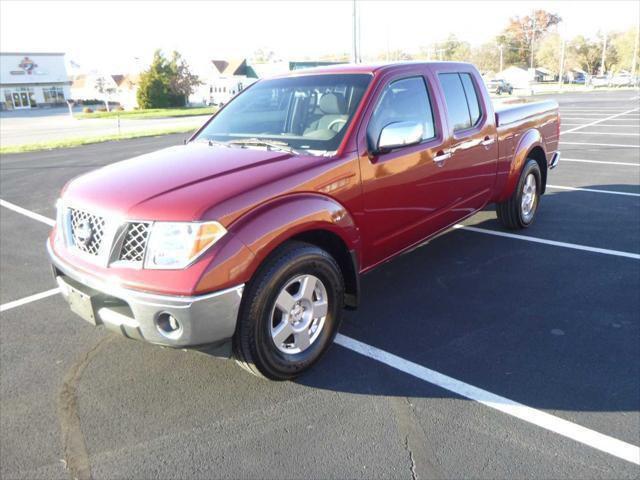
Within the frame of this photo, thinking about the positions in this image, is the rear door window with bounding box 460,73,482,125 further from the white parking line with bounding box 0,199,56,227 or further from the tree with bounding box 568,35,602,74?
the tree with bounding box 568,35,602,74

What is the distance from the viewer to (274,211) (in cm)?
303

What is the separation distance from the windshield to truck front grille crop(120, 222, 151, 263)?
1.24 meters

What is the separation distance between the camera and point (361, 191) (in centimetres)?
364

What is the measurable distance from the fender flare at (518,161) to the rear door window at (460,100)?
0.93m

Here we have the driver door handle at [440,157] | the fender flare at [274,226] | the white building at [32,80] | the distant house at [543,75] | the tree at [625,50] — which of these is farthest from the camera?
the distant house at [543,75]

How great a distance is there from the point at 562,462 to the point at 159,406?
2233 millimetres

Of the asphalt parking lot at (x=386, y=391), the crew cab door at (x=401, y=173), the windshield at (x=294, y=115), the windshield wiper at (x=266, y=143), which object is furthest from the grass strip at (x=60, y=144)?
the crew cab door at (x=401, y=173)

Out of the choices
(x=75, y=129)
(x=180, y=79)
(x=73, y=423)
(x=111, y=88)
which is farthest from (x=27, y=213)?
(x=111, y=88)

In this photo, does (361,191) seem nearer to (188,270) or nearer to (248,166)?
(248,166)

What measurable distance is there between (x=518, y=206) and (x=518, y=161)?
562 millimetres

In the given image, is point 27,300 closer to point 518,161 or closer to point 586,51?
point 518,161

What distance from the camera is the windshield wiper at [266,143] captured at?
12.0 feet

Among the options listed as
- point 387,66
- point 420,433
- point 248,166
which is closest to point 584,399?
point 420,433

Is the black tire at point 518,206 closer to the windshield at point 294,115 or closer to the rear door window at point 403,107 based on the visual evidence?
the rear door window at point 403,107
